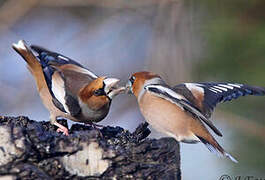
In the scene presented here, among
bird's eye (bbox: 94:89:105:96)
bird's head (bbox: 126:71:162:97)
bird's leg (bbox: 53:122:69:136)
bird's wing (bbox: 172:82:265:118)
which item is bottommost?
bird's leg (bbox: 53:122:69:136)

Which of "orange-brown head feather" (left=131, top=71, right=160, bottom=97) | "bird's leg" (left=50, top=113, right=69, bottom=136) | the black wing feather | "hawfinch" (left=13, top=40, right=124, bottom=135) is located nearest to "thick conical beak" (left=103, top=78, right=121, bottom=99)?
"hawfinch" (left=13, top=40, right=124, bottom=135)

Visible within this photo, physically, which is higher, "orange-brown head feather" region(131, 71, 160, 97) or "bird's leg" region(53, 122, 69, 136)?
"orange-brown head feather" region(131, 71, 160, 97)

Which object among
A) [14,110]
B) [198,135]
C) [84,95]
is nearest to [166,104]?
[198,135]

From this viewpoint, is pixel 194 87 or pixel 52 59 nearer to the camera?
pixel 194 87

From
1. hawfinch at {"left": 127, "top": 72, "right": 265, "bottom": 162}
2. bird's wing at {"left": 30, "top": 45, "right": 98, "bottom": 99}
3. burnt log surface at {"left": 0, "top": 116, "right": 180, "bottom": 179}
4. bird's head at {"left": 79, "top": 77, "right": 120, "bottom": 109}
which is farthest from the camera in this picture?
bird's wing at {"left": 30, "top": 45, "right": 98, "bottom": 99}

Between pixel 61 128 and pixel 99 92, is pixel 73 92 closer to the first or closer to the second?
pixel 99 92

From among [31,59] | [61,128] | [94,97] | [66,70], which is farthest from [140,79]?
[31,59]

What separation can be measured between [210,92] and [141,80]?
1.40 ft

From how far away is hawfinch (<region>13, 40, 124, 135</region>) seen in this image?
2.98m

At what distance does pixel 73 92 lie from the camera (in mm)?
3156

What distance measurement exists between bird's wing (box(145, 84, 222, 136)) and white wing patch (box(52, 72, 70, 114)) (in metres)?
0.51

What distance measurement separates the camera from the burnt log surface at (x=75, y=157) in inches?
64.7

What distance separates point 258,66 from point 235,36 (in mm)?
243

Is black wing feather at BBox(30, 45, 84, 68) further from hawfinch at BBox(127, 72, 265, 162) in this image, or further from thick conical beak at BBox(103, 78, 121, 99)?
hawfinch at BBox(127, 72, 265, 162)
